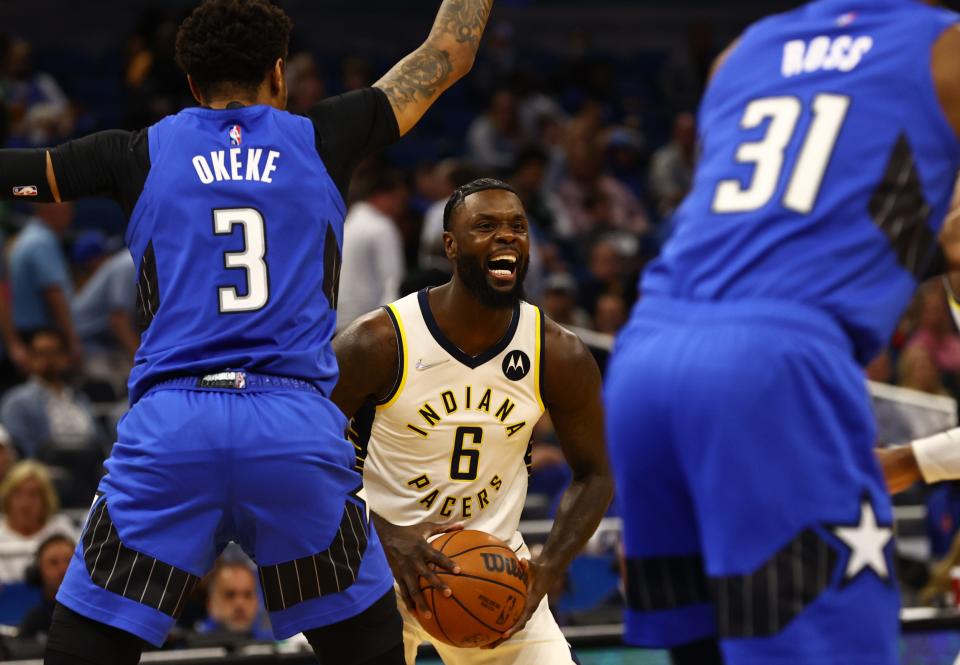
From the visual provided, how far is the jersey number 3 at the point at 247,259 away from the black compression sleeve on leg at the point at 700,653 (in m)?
1.26

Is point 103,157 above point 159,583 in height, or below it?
above

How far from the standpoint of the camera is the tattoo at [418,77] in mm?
3939

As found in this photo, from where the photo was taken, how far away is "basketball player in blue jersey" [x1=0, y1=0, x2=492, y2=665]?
3.42 meters

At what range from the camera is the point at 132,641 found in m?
3.47

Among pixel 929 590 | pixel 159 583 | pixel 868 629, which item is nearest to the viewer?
pixel 868 629

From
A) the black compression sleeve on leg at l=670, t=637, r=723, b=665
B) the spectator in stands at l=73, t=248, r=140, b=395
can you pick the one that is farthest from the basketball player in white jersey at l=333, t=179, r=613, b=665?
the spectator in stands at l=73, t=248, r=140, b=395

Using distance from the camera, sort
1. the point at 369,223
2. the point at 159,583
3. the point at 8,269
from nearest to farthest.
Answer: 1. the point at 159,583
2. the point at 369,223
3. the point at 8,269

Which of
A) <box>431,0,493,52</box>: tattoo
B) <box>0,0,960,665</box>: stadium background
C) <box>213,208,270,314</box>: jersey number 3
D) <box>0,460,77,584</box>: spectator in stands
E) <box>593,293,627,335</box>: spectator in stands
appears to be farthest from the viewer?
<box>593,293,627,335</box>: spectator in stands

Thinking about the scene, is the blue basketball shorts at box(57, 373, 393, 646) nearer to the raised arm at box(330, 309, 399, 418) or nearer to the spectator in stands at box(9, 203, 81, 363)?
the raised arm at box(330, 309, 399, 418)

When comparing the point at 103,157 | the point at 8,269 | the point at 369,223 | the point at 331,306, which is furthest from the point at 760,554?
the point at 8,269

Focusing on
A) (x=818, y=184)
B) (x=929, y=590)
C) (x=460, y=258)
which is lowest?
(x=929, y=590)

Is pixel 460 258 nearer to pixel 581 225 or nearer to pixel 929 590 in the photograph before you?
pixel 929 590

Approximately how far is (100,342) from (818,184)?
Answer: 324 inches

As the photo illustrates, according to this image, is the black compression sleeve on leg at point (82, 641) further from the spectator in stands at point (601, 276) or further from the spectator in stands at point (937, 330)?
the spectator in stands at point (937, 330)
